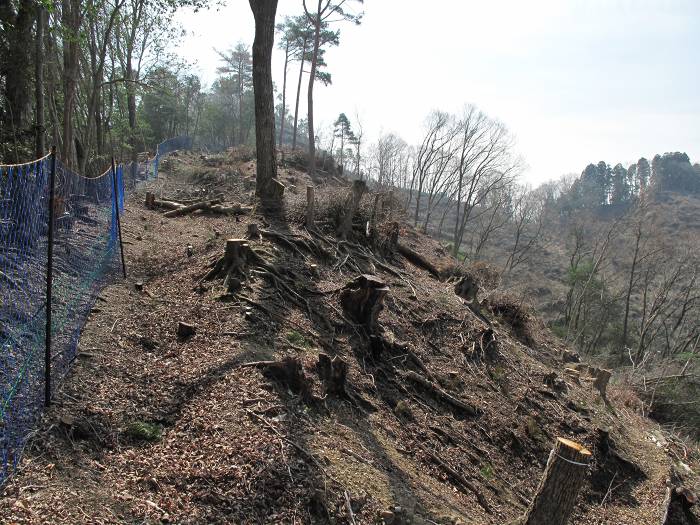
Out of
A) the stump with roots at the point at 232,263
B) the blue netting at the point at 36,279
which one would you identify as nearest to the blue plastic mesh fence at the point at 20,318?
the blue netting at the point at 36,279

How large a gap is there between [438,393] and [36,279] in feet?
17.7

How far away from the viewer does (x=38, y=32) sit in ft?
27.7

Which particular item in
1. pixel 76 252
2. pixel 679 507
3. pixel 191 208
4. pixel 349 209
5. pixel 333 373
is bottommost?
pixel 679 507

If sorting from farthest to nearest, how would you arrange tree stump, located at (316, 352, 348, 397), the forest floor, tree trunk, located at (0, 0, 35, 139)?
tree trunk, located at (0, 0, 35, 139), tree stump, located at (316, 352, 348, 397), the forest floor

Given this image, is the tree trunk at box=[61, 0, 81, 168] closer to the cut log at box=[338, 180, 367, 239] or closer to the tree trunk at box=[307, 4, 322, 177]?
the cut log at box=[338, 180, 367, 239]

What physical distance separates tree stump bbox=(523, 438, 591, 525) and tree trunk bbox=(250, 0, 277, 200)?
8.00 meters

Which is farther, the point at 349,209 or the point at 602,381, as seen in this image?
the point at 602,381

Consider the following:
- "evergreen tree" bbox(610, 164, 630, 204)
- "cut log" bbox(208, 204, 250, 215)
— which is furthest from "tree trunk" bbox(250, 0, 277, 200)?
"evergreen tree" bbox(610, 164, 630, 204)

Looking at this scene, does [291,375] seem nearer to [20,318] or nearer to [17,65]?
[20,318]

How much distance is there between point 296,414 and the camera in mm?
4719

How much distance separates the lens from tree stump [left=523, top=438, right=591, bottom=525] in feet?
11.6

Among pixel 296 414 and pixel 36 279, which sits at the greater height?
pixel 36 279

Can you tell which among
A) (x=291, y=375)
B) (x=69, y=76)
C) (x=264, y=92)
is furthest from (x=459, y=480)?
(x=69, y=76)

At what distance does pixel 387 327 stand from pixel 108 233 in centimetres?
495
